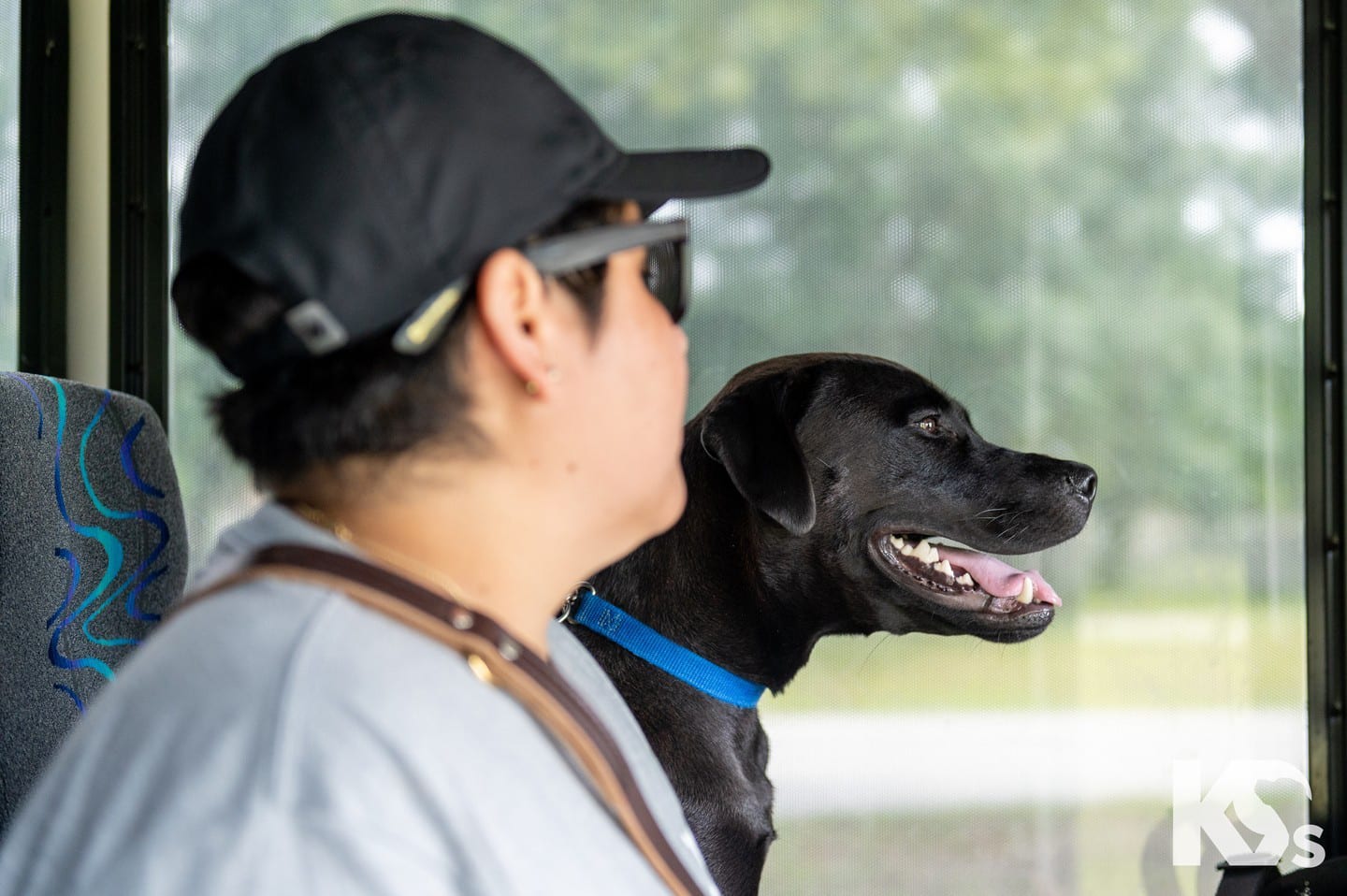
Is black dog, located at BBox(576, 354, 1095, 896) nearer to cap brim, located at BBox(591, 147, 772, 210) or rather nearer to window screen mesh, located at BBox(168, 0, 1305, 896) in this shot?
window screen mesh, located at BBox(168, 0, 1305, 896)

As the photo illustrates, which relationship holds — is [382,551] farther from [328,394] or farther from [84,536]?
[84,536]

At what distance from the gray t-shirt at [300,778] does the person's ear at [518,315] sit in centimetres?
17

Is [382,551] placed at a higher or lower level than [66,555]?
higher

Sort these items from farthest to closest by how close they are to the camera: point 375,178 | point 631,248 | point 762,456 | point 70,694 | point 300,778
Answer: point 762,456 < point 70,694 < point 631,248 < point 375,178 < point 300,778

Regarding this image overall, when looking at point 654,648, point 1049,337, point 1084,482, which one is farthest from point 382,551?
point 1049,337

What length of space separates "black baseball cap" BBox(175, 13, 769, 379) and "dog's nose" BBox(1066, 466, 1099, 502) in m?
1.37

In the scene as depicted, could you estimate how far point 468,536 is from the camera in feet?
2.35

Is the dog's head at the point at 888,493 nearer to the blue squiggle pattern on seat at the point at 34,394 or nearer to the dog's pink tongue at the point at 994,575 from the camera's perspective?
the dog's pink tongue at the point at 994,575

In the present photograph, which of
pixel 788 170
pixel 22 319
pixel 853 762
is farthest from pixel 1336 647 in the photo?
pixel 22 319

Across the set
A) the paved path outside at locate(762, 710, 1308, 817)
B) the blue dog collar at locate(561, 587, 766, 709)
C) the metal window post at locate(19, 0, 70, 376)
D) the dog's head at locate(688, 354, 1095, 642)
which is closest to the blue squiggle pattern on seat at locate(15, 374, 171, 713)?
the blue dog collar at locate(561, 587, 766, 709)

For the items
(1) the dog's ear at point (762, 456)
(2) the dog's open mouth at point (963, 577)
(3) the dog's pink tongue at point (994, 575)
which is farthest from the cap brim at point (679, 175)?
(3) the dog's pink tongue at point (994, 575)

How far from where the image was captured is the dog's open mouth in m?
1.77

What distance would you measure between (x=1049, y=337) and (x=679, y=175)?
1859 mm

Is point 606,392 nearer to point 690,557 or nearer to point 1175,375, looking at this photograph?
point 690,557
